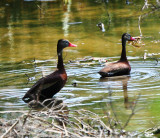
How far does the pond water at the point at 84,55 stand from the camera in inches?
332

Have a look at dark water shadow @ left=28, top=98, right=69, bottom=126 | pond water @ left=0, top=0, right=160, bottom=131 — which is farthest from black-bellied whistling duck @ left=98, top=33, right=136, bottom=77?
dark water shadow @ left=28, top=98, right=69, bottom=126

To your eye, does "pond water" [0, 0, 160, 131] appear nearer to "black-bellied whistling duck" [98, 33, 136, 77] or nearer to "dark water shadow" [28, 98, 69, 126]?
"black-bellied whistling duck" [98, 33, 136, 77]

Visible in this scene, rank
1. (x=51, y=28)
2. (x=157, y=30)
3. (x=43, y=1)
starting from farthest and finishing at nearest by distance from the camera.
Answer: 1. (x=43, y=1)
2. (x=51, y=28)
3. (x=157, y=30)

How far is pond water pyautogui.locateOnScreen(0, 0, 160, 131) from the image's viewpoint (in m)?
8.44

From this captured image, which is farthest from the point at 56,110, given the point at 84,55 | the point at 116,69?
the point at 84,55

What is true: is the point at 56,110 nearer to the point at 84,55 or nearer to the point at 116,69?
the point at 116,69

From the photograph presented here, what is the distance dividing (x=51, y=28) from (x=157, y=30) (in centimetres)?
396

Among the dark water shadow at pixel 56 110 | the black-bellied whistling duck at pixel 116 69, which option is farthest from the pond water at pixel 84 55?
the dark water shadow at pixel 56 110

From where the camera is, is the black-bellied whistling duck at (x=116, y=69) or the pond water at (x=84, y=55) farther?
the black-bellied whistling duck at (x=116, y=69)

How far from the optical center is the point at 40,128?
5.57 meters

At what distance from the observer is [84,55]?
498 inches

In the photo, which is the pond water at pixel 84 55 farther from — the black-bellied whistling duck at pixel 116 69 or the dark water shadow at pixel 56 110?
the dark water shadow at pixel 56 110

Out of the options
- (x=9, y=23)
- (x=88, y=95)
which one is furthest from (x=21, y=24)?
(x=88, y=95)

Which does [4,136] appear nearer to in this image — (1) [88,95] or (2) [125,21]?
(1) [88,95]
